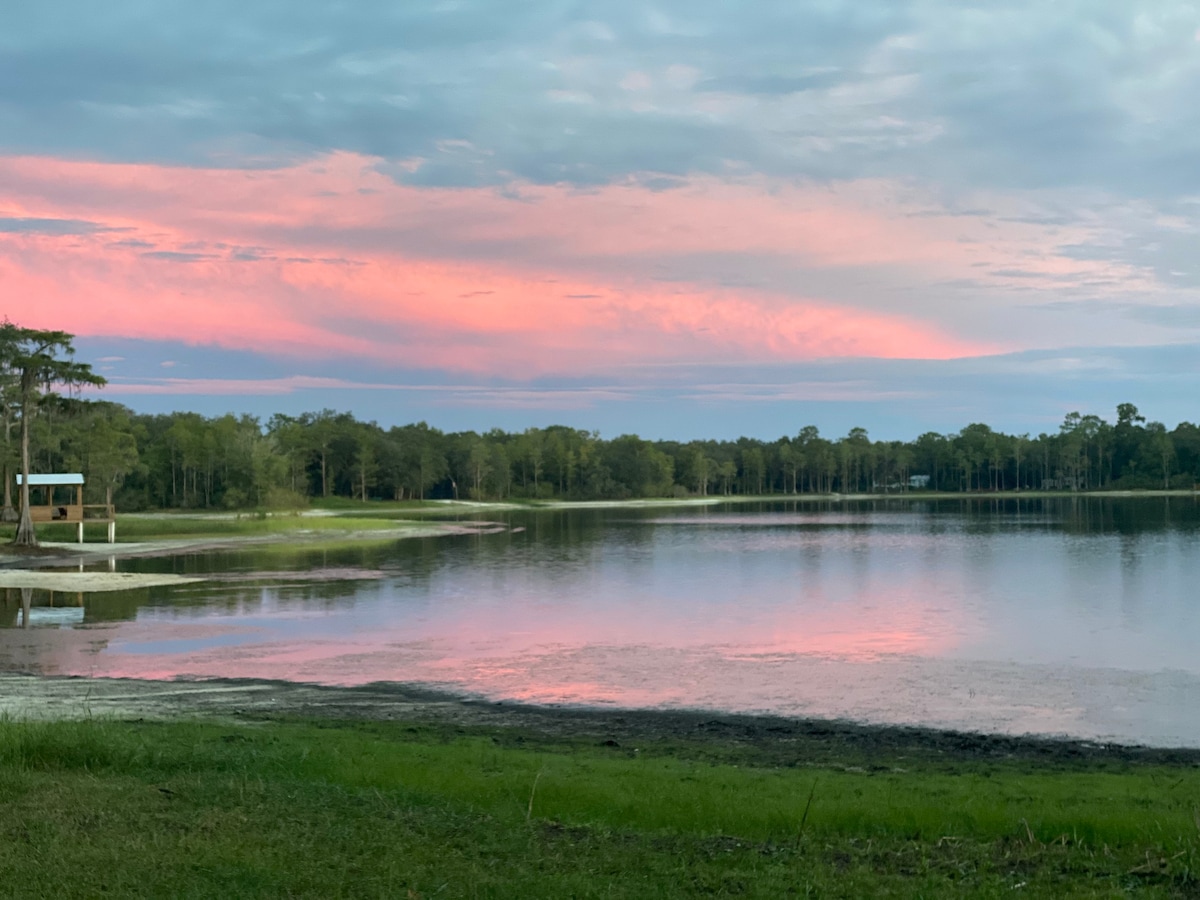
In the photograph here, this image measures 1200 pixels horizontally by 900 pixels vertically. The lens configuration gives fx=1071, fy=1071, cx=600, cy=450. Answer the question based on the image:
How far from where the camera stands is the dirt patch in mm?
42219

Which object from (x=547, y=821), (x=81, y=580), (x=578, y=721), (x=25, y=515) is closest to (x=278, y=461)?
(x=25, y=515)

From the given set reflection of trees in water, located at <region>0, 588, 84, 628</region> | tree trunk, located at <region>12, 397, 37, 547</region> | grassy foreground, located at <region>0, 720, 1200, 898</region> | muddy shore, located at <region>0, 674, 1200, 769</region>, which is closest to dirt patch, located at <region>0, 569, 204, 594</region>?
reflection of trees in water, located at <region>0, 588, 84, 628</region>

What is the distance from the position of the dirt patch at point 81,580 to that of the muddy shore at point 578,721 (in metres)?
21.7

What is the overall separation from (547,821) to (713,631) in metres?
22.0

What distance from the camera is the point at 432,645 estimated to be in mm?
28984

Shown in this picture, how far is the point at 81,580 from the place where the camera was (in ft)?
143

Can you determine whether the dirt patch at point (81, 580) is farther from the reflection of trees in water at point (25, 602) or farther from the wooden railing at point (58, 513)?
the wooden railing at point (58, 513)

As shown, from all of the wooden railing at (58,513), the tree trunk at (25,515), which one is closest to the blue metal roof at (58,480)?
the wooden railing at (58,513)

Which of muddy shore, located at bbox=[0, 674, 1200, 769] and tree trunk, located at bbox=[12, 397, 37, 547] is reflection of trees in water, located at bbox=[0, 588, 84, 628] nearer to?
muddy shore, located at bbox=[0, 674, 1200, 769]

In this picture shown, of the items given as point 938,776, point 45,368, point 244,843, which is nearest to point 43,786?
point 244,843

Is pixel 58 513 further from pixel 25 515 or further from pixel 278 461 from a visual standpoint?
pixel 278 461

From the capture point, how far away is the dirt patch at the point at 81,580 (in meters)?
42.2

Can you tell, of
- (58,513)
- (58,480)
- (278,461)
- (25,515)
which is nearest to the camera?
(25,515)

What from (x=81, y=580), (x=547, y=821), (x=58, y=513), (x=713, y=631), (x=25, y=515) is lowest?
(x=713, y=631)
